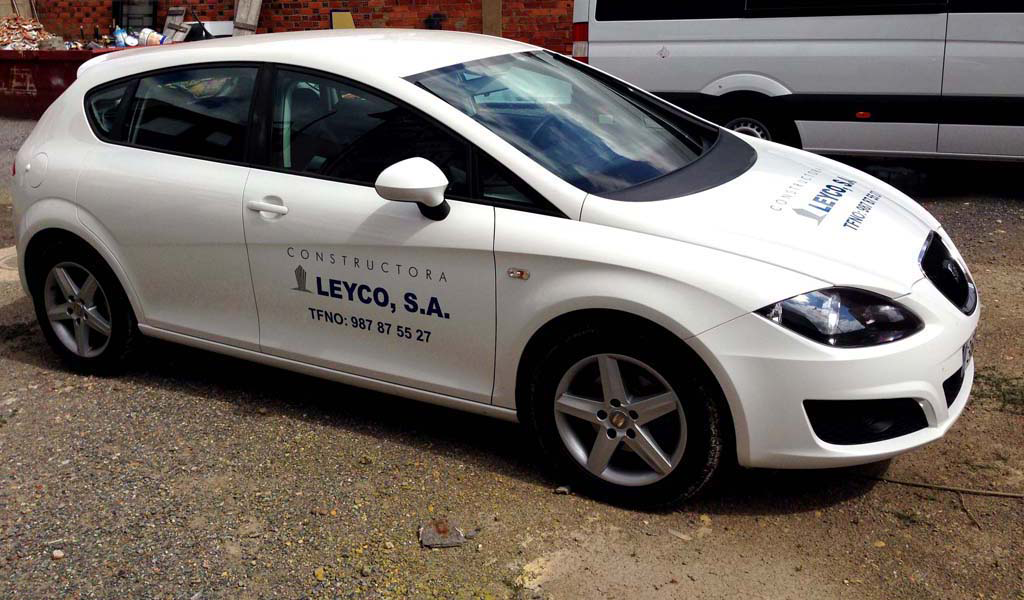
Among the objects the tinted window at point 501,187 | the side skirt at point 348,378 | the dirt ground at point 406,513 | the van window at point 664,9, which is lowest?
the dirt ground at point 406,513

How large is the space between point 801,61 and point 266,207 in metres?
5.18

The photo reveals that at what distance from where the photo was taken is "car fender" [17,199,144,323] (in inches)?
175

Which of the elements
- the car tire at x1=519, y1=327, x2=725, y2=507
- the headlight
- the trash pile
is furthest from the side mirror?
the trash pile

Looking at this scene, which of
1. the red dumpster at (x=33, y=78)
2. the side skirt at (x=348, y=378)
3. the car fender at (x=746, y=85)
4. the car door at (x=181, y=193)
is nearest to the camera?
the side skirt at (x=348, y=378)

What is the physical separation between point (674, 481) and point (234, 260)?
1992 millimetres

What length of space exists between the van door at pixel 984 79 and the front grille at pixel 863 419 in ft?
15.6

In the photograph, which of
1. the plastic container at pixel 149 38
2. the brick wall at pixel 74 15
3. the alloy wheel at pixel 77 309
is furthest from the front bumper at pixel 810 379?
the brick wall at pixel 74 15

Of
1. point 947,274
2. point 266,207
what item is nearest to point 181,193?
point 266,207

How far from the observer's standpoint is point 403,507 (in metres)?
3.59

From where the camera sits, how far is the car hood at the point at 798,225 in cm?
322

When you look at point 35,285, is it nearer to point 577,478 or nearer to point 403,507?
point 403,507

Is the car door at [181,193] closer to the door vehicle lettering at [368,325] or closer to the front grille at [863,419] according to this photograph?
the door vehicle lettering at [368,325]

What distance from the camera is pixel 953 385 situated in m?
3.43

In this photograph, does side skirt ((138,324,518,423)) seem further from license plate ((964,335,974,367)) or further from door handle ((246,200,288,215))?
license plate ((964,335,974,367))
